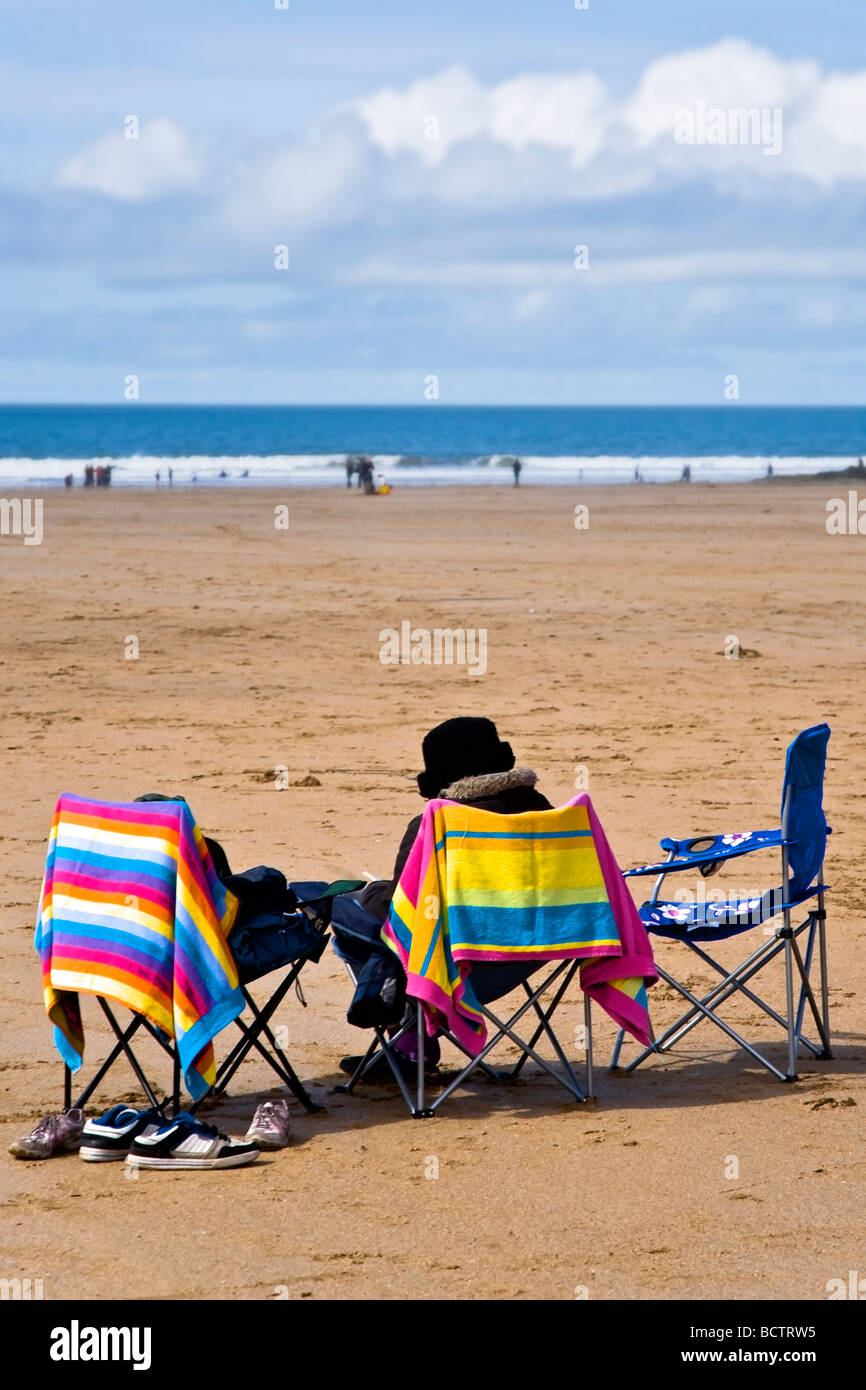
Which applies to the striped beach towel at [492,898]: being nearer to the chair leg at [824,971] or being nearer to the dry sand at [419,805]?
the dry sand at [419,805]

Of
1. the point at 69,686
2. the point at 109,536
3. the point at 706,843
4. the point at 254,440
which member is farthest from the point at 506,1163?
the point at 254,440

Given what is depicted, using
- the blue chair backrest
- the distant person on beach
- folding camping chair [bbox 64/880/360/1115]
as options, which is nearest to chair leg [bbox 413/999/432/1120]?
folding camping chair [bbox 64/880/360/1115]

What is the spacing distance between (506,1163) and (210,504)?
32.3 metres

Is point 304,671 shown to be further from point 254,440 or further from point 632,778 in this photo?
point 254,440

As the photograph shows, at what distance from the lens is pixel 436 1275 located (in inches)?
168

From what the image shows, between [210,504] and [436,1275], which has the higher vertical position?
[210,504]

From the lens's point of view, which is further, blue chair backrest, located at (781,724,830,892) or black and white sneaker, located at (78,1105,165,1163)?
blue chair backrest, located at (781,724,830,892)

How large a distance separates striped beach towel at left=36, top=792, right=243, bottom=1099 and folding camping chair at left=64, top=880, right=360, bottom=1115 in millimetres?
113

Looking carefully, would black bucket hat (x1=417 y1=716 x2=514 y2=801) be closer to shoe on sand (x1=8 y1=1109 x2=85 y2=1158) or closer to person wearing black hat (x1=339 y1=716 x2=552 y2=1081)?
person wearing black hat (x1=339 y1=716 x2=552 y2=1081)

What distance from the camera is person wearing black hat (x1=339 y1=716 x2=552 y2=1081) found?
5.51 metres

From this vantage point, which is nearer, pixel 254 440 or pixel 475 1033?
pixel 475 1033

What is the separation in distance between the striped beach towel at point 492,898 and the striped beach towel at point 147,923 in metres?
0.61

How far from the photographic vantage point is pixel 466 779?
18.2ft

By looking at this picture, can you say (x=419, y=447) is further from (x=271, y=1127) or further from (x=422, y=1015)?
(x=271, y=1127)
